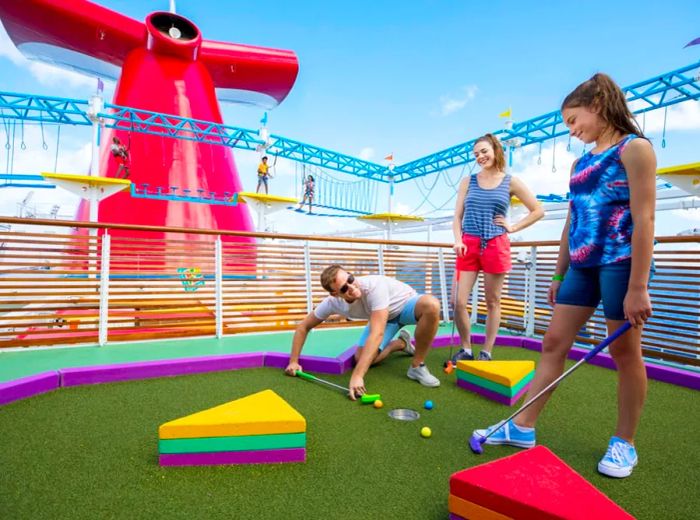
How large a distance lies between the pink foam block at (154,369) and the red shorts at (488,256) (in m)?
1.66

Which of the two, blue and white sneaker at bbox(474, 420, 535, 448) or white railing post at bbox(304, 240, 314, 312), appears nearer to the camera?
blue and white sneaker at bbox(474, 420, 535, 448)

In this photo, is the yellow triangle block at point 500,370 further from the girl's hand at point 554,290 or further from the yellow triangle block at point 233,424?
the yellow triangle block at point 233,424

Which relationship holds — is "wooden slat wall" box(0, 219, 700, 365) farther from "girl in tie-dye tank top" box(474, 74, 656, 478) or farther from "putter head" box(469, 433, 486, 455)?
"putter head" box(469, 433, 486, 455)

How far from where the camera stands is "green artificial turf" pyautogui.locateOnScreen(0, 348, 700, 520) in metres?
1.28

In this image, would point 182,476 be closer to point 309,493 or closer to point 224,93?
point 309,493

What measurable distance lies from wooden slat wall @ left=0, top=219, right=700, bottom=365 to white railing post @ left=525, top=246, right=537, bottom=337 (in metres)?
0.05

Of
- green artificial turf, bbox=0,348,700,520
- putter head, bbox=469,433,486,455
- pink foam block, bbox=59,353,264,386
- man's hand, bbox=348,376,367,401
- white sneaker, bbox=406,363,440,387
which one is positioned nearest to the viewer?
green artificial turf, bbox=0,348,700,520

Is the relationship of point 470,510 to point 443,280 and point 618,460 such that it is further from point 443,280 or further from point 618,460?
point 443,280

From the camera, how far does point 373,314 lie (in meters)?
2.43

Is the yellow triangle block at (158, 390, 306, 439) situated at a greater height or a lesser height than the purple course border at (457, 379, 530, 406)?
greater

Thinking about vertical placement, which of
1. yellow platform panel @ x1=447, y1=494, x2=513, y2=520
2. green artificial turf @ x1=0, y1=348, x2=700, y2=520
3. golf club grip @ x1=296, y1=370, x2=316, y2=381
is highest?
yellow platform panel @ x1=447, y1=494, x2=513, y2=520

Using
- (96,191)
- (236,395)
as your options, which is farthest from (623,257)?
(96,191)

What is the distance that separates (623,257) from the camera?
142 centimetres

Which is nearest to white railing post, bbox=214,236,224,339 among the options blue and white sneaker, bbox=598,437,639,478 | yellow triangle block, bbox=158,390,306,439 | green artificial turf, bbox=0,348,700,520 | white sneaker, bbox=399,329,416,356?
green artificial turf, bbox=0,348,700,520
